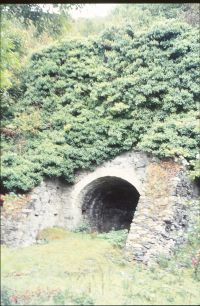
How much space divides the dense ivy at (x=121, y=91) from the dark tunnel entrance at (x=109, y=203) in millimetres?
1088

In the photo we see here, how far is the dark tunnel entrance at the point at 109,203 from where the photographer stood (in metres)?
12.0

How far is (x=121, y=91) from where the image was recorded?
1202 centimetres

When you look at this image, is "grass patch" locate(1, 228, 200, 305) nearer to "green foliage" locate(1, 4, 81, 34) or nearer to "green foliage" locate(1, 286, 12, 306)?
"green foliage" locate(1, 286, 12, 306)

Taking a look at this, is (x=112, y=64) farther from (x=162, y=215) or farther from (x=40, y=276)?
(x=40, y=276)

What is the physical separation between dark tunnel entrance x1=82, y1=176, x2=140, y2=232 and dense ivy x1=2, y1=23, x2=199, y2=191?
1.09 metres

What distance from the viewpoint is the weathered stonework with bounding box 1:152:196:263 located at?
7.91 metres

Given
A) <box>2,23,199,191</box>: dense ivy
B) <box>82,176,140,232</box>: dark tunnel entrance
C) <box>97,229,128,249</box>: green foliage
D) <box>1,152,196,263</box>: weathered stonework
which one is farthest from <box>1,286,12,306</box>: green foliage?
<box>82,176,140,232</box>: dark tunnel entrance

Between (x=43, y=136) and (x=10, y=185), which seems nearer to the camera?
(x=10, y=185)

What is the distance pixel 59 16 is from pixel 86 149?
4279 millimetres

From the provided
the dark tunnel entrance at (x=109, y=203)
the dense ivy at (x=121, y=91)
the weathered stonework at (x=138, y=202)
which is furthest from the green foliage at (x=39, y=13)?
the dark tunnel entrance at (x=109, y=203)


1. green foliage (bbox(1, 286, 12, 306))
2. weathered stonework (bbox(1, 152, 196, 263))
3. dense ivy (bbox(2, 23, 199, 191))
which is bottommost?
green foliage (bbox(1, 286, 12, 306))

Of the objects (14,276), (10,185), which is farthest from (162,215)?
(14,276)

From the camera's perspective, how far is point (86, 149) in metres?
11.0

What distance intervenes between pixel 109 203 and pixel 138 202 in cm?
432
